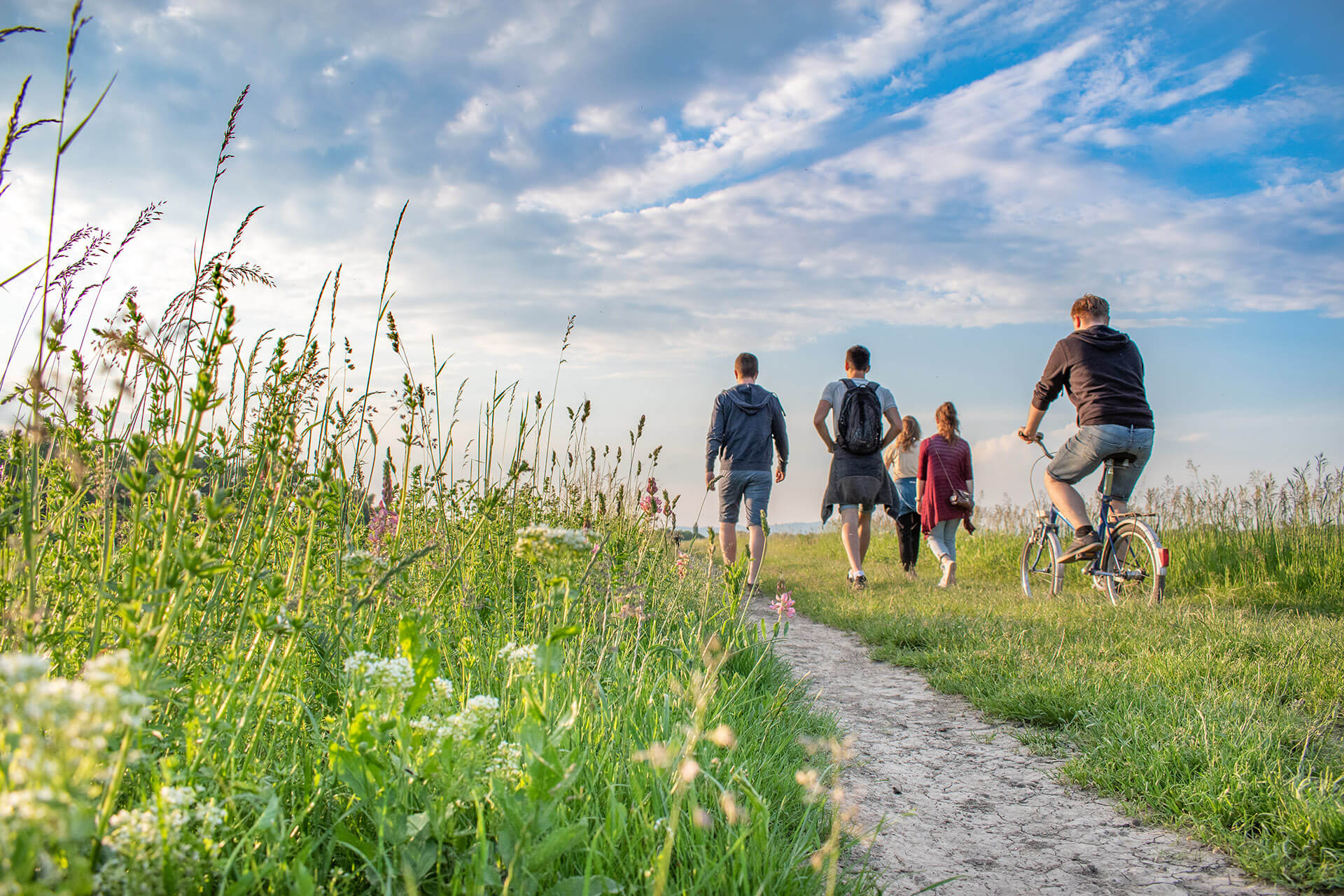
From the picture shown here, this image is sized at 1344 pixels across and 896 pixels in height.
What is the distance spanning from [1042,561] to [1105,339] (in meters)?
2.57

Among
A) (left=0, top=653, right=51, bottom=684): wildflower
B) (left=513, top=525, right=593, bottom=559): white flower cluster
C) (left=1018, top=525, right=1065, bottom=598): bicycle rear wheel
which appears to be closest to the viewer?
(left=0, top=653, right=51, bottom=684): wildflower

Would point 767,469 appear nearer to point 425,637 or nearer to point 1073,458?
point 1073,458

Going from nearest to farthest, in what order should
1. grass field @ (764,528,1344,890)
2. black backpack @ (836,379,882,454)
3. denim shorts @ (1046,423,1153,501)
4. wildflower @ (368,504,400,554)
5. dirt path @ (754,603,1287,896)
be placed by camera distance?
dirt path @ (754,603,1287,896) → grass field @ (764,528,1344,890) → wildflower @ (368,504,400,554) → denim shorts @ (1046,423,1153,501) → black backpack @ (836,379,882,454)

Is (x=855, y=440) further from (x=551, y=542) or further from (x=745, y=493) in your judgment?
(x=551, y=542)

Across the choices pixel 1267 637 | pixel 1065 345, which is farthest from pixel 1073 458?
pixel 1267 637

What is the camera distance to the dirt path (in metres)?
2.02

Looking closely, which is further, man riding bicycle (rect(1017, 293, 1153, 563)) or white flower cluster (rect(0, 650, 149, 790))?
man riding bicycle (rect(1017, 293, 1153, 563))

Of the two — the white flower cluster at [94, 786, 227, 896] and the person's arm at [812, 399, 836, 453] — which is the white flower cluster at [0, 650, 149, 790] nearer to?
the white flower cluster at [94, 786, 227, 896]

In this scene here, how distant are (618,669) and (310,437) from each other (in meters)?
1.35

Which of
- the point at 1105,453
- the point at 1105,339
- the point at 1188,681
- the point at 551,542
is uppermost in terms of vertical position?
the point at 1105,339

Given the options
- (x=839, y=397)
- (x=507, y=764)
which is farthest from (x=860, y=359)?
(x=507, y=764)

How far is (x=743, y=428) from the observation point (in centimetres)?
774

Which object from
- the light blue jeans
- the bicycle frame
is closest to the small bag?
the light blue jeans

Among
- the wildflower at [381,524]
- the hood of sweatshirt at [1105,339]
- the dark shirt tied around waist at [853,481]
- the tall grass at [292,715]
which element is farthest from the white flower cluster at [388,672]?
the dark shirt tied around waist at [853,481]
